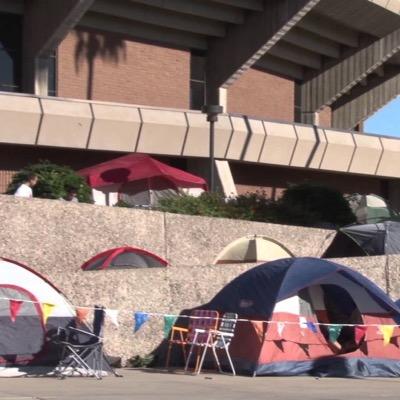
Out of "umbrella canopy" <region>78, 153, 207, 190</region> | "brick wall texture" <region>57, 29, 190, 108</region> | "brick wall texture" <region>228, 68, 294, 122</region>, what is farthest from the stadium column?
"brick wall texture" <region>228, 68, 294, 122</region>

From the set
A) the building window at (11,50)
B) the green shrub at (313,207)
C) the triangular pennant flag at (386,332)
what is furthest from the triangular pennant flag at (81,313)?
the building window at (11,50)

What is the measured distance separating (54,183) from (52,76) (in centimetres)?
1155

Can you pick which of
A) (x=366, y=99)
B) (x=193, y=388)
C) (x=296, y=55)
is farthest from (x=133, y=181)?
(x=366, y=99)

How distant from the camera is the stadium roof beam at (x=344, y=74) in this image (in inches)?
1726

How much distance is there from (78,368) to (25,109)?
16723 mm

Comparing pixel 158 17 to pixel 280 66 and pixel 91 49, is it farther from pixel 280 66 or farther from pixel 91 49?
pixel 280 66

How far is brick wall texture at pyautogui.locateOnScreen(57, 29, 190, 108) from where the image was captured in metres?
34.7

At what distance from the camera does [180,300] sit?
17.3 m

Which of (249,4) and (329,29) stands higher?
(329,29)

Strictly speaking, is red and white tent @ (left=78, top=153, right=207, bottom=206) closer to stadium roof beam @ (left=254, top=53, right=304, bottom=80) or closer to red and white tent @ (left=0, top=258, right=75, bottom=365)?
red and white tent @ (left=0, top=258, right=75, bottom=365)

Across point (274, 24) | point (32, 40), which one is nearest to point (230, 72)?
point (274, 24)

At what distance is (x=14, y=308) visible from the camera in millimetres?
14938

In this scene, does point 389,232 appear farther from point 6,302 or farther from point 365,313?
point 6,302

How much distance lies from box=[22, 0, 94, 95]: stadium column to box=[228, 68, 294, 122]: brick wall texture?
935cm
